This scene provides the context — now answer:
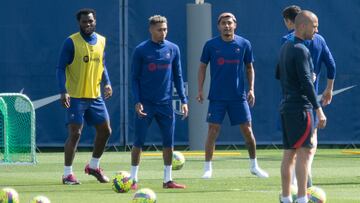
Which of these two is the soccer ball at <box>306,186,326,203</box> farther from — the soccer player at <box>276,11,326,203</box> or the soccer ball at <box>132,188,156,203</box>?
the soccer ball at <box>132,188,156,203</box>

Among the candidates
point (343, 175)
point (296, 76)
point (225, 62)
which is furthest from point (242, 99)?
point (296, 76)

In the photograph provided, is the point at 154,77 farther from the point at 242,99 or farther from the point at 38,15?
the point at 38,15

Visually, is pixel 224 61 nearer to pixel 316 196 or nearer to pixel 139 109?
pixel 139 109

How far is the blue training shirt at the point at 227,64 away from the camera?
1534cm

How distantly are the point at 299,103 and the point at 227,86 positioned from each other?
16.7 ft

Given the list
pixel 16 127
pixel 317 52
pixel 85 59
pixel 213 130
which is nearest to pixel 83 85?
pixel 85 59

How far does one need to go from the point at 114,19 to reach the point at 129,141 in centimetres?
251

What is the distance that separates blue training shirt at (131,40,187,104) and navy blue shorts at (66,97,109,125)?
1.30 meters

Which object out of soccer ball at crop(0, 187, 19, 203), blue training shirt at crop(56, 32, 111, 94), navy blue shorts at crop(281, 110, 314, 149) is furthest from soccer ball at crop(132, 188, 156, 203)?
blue training shirt at crop(56, 32, 111, 94)

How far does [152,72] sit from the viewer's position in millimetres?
13711

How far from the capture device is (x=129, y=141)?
22.2 meters

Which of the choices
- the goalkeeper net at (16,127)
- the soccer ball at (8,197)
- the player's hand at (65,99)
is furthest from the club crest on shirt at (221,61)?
the goalkeeper net at (16,127)

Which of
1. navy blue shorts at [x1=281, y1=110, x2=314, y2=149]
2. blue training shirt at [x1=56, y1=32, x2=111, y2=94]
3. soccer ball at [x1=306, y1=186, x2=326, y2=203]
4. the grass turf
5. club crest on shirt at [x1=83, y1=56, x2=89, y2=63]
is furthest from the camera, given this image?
club crest on shirt at [x1=83, y1=56, x2=89, y2=63]

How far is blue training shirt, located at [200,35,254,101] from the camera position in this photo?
50.3 feet
